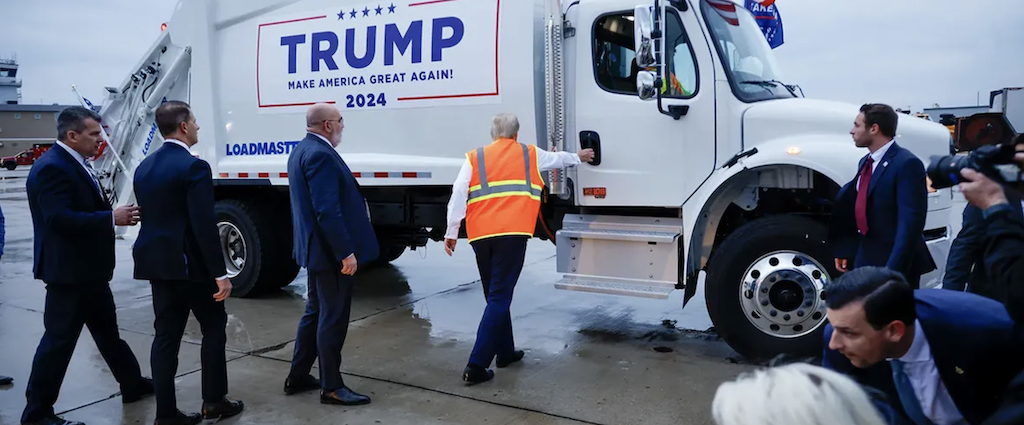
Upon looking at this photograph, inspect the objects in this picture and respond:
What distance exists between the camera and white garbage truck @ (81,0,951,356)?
4953 mm

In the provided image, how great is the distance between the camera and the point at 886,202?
3.90m

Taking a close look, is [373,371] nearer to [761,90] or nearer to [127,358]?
[127,358]

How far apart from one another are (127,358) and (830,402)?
4192mm

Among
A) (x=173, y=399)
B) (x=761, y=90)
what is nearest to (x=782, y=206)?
(x=761, y=90)

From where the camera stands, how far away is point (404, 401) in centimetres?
448

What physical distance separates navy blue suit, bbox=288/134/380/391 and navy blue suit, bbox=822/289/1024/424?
116 inches

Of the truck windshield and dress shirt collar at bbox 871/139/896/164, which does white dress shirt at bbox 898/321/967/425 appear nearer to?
dress shirt collar at bbox 871/139/896/164

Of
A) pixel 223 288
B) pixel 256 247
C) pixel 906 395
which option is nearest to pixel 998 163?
pixel 906 395

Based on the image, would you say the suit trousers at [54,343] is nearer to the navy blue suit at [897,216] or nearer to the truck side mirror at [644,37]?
the truck side mirror at [644,37]

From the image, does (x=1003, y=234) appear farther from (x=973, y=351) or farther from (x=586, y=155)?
(x=586, y=155)

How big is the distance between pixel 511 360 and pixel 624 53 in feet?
7.51

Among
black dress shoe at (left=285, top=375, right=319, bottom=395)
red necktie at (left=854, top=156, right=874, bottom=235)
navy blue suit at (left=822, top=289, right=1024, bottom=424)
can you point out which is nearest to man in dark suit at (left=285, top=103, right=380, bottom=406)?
black dress shoe at (left=285, top=375, right=319, bottom=395)

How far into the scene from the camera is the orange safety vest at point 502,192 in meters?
4.77

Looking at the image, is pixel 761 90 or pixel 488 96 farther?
pixel 488 96
